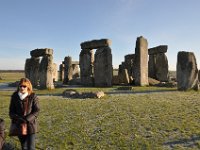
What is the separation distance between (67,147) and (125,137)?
187 centimetres

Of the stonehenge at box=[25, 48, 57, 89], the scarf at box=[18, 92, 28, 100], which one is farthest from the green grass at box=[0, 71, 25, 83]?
the scarf at box=[18, 92, 28, 100]

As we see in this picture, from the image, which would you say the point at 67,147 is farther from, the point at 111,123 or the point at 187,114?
the point at 187,114

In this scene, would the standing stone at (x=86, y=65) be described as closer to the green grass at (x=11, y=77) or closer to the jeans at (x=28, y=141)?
the green grass at (x=11, y=77)

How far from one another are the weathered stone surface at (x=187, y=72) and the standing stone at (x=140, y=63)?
4.92m

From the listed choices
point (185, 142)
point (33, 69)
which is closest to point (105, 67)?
point (33, 69)

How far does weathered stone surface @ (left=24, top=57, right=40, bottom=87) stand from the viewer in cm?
2706

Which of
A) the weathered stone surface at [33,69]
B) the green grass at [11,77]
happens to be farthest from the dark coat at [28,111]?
the green grass at [11,77]

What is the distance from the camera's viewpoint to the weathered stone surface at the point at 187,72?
70.1 feet

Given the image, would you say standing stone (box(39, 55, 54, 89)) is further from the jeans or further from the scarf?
the scarf

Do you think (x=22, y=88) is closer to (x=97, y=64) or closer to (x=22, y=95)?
(x=22, y=95)

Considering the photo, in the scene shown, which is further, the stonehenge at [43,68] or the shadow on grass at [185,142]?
the stonehenge at [43,68]

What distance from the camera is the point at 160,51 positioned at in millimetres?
33281

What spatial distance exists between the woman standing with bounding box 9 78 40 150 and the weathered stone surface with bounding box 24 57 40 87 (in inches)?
783

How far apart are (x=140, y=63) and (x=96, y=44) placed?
427 centimetres
